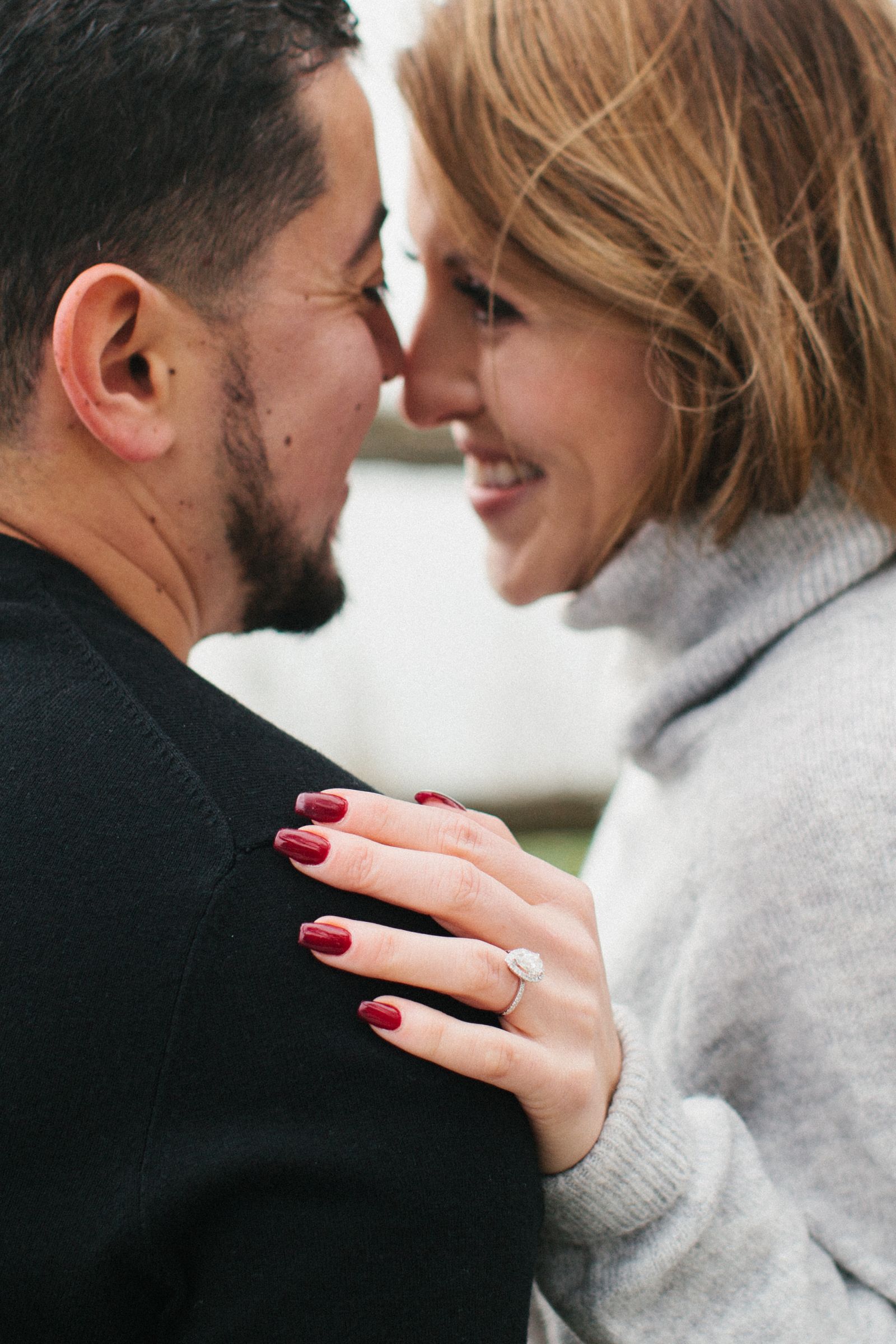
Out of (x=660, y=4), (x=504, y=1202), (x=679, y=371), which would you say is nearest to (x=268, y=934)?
(x=504, y=1202)

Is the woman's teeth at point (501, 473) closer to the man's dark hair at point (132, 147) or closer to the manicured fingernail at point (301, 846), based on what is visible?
the man's dark hair at point (132, 147)

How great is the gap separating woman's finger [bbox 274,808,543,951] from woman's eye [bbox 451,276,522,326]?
2.42 feet

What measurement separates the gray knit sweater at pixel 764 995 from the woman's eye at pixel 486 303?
1.05 ft

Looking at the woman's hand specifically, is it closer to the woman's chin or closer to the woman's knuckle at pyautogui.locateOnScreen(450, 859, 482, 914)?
the woman's knuckle at pyautogui.locateOnScreen(450, 859, 482, 914)

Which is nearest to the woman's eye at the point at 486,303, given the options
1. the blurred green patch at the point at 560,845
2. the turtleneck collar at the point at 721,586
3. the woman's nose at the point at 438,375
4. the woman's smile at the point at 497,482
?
the woman's nose at the point at 438,375

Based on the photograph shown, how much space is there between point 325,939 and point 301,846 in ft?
Answer: 0.19

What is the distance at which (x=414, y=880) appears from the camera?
72 cm

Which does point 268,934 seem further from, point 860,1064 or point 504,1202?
point 860,1064

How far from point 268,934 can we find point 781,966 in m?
0.51

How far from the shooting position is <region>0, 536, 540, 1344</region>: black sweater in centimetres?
63

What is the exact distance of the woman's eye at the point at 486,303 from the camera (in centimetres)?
127

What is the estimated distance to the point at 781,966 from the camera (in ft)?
3.19

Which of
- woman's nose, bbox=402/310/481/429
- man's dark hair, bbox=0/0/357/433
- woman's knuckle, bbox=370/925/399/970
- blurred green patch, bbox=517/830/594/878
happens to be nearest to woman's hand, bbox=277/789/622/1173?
woman's knuckle, bbox=370/925/399/970

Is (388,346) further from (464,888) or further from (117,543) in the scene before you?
(464,888)
